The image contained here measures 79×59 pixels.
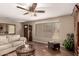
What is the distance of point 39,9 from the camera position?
1718 millimetres

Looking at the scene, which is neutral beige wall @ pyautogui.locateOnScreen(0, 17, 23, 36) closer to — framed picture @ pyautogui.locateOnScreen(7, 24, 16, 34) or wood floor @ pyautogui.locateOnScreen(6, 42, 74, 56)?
framed picture @ pyautogui.locateOnScreen(7, 24, 16, 34)

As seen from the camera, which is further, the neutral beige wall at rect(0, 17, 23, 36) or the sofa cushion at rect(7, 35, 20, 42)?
the sofa cushion at rect(7, 35, 20, 42)

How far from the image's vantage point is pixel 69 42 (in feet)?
6.10

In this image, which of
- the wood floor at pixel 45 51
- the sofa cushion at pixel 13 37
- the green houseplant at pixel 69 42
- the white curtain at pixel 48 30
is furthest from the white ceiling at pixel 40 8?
the wood floor at pixel 45 51

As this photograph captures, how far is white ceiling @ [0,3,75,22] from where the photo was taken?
5.50 ft

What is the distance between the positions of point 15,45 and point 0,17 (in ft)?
2.12

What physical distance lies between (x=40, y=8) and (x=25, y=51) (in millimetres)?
987

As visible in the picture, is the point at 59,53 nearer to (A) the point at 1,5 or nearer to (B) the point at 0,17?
(B) the point at 0,17

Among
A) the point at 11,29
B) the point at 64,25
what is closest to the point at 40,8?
the point at 64,25

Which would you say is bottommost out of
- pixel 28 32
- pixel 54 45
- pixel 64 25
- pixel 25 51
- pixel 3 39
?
pixel 25 51

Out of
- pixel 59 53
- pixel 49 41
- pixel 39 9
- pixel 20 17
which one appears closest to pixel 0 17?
pixel 20 17

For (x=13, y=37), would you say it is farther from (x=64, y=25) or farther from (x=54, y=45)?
(x=64, y=25)

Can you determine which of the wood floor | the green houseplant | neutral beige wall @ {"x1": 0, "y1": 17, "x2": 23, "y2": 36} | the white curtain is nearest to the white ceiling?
neutral beige wall @ {"x1": 0, "y1": 17, "x2": 23, "y2": 36}

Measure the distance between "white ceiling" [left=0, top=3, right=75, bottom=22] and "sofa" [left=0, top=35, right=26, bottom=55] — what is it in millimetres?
390
